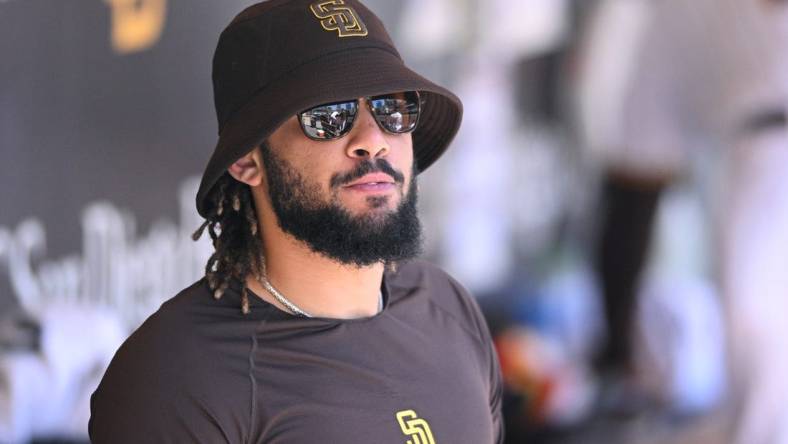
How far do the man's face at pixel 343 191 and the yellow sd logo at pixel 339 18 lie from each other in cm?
12

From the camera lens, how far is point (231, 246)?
75.3 inches

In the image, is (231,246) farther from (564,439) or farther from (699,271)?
(699,271)

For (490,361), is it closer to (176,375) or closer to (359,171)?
(359,171)

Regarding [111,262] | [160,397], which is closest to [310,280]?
[160,397]

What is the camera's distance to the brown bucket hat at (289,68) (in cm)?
176

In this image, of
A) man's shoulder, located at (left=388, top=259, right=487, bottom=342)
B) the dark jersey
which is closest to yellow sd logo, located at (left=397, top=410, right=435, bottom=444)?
the dark jersey

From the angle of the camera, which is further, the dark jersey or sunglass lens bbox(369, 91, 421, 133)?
sunglass lens bbox(369, 91, 421, 133)

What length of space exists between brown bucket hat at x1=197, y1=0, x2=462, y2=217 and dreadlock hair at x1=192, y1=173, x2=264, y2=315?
0.05 m

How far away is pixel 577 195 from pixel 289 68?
363 cm

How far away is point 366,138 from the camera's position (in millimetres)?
1836

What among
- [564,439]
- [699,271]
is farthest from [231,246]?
[699,271]

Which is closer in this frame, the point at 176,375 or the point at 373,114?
the point at 176,375

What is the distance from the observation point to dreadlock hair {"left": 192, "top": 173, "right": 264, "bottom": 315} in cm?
186

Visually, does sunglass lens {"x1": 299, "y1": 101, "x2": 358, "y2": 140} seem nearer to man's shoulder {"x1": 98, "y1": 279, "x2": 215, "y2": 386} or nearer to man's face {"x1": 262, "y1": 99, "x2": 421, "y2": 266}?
man's face {"x1": 262, "y1": 99, "x2": 421, "y2": 266}
